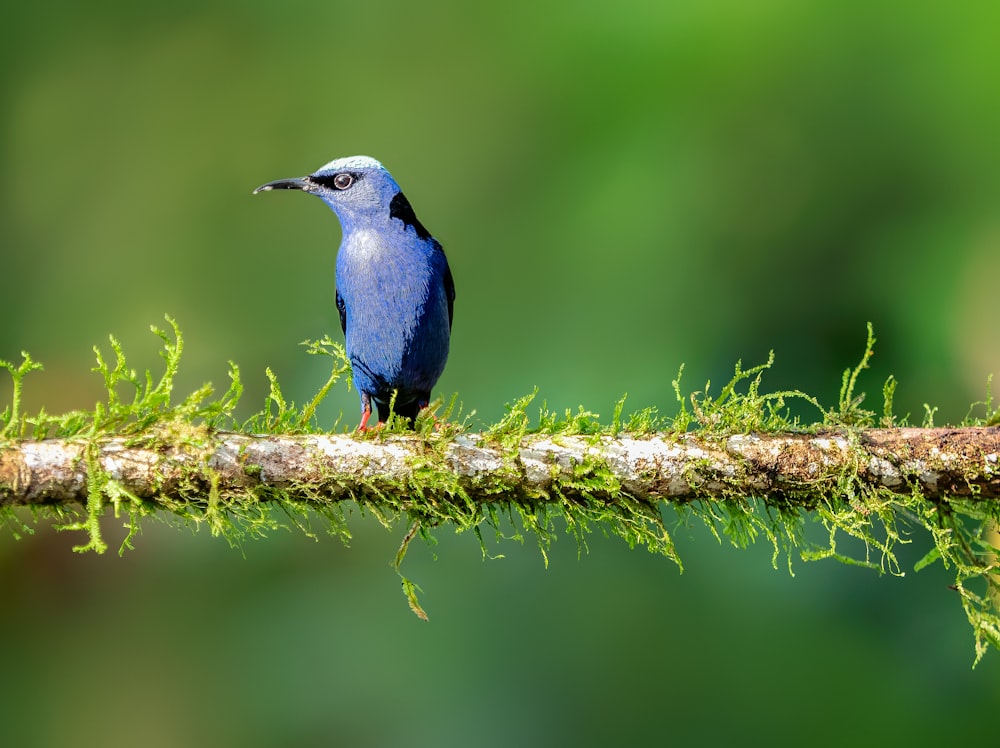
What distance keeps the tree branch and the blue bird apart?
1139 mm

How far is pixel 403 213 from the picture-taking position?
13.6 ft

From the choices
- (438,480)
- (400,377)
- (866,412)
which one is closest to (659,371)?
(400,377)

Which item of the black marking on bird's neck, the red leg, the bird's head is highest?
the bird's head

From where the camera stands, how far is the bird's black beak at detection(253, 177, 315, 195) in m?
4.14

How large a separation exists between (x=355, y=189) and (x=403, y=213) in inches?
8.0

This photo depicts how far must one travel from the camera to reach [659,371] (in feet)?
22.9

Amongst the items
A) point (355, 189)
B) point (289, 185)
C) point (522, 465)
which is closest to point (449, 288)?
point (355, 189)

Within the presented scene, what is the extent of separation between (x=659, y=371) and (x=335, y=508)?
434cm

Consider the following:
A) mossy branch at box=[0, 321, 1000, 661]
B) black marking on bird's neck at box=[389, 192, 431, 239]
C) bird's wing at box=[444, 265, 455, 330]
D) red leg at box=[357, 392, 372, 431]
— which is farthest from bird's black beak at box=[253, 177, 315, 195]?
mossy branch at box=[0, 321, 1000, 661]

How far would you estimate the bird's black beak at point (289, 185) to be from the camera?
4137 millimetres

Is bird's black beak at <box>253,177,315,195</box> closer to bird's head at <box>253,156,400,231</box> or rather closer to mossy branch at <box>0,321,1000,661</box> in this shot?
bird's head at <box>253,156,400,231</box>

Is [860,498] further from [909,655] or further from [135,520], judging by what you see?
[909,655]

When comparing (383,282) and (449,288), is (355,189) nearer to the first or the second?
(383,282)

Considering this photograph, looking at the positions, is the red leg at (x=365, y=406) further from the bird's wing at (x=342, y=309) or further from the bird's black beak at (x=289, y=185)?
the bird's black beak at (x=289, y=185)
